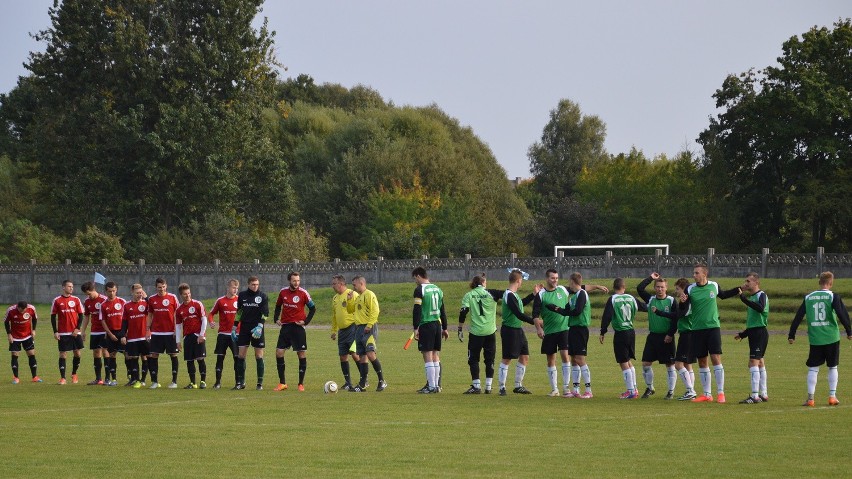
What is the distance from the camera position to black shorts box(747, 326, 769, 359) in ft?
63.7

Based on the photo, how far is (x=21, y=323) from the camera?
1021 inches

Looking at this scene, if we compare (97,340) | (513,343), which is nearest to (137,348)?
(97,340)

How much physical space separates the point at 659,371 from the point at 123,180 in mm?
50163

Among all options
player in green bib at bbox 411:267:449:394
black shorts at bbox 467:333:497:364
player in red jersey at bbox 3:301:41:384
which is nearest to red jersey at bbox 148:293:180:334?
player in red jersey at bbox 3:301:41:384

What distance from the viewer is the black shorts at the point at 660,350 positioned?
67.2 feet

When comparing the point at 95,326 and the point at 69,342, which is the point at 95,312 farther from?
the point at 69,342

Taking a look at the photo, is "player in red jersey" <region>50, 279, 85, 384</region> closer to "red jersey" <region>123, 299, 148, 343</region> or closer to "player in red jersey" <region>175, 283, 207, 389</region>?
"red jersey" <region>123, 299, 148, 343</region>

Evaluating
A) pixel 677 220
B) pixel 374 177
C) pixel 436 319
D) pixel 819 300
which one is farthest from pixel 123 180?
pixel 819 300

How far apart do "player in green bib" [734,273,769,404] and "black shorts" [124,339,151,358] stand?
12.7 m

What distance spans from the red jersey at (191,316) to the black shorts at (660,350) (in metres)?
9.36

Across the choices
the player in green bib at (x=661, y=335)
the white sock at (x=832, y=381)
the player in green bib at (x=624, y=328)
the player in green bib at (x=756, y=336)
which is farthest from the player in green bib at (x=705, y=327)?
the white sock at (x=832, y=381)

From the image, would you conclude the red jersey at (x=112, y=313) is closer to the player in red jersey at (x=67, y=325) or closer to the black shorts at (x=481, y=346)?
the player in red jersey at (x=67, y=325)

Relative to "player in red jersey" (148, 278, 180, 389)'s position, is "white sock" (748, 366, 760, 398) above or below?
below

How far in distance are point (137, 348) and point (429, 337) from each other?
7035 millimetres
